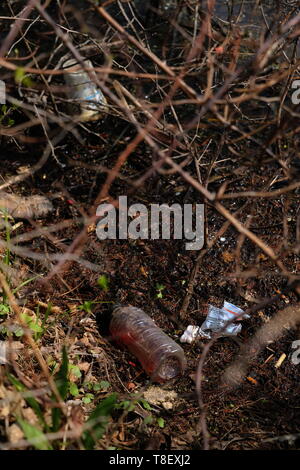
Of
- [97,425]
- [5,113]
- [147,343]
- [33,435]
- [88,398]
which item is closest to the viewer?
[33,435]

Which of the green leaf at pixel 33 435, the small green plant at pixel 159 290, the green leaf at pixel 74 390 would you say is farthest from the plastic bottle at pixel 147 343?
the green leaf at pixel 33 435

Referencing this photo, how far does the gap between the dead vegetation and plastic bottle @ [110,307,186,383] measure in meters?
0.07

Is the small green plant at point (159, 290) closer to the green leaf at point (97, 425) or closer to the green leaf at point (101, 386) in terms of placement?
the green leaf at point (101, 386)

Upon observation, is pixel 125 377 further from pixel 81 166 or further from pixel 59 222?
pixel 81 166

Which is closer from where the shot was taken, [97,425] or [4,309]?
[97,425]

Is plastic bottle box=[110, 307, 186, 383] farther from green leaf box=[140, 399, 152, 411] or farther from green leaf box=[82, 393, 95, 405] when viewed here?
green leaf box=[82, 393, 95, 405]

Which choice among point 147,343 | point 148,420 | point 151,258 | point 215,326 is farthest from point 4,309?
point 215,326

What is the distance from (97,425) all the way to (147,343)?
89cm

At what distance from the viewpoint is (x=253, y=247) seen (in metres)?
3.76

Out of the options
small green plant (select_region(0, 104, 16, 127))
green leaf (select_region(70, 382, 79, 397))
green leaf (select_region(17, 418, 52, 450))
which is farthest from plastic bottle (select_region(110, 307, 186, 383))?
small green plant (select_region(0, 104, 16, 127))

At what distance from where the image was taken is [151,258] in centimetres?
372

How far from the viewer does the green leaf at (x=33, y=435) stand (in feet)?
7.05

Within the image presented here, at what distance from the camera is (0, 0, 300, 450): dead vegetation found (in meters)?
2.26

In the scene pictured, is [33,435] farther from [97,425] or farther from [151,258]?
[151,258]
